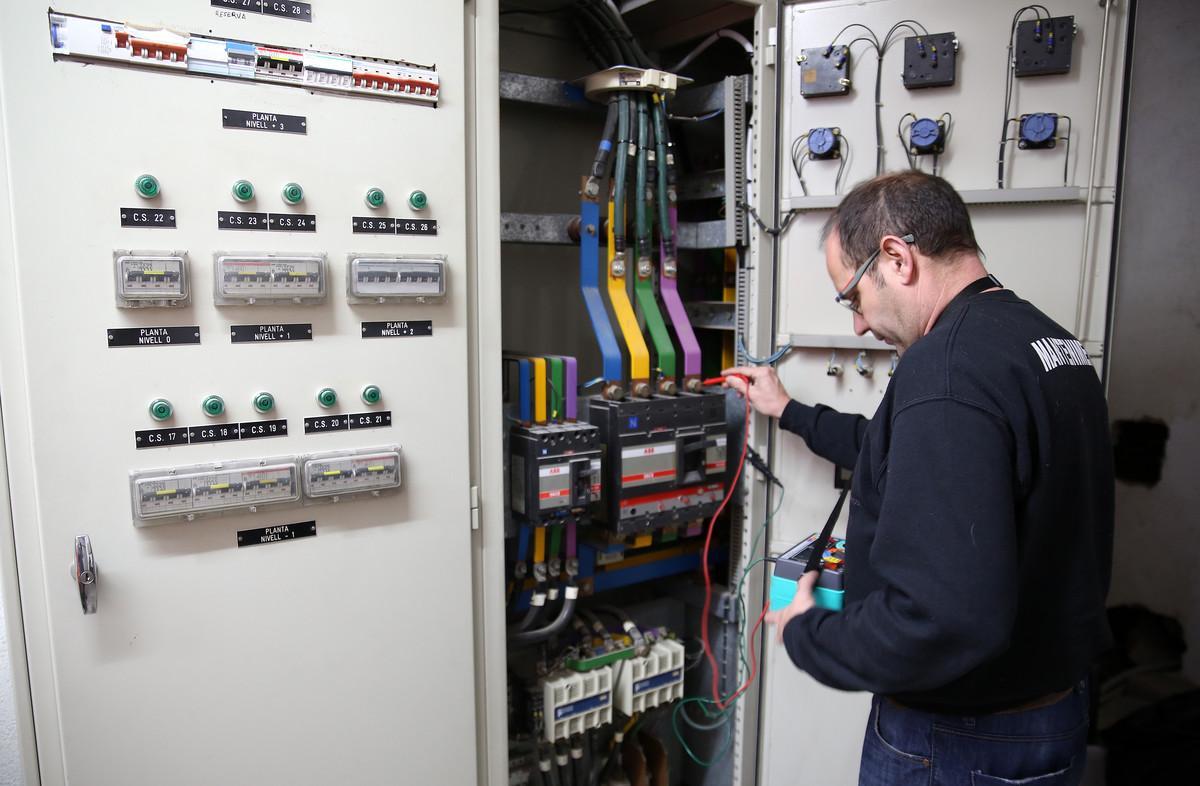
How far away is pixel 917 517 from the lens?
940mm

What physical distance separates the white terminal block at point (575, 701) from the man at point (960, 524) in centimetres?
80

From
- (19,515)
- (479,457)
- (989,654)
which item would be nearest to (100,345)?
(19,515)

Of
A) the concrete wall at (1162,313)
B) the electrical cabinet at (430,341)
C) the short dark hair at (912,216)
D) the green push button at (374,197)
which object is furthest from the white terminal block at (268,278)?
the concrete wall at (1162,313)

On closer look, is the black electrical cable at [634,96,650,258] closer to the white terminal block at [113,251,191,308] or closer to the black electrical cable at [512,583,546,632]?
the black electrical cable at [512,583,546,632]

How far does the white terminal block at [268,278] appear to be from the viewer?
1.25 m

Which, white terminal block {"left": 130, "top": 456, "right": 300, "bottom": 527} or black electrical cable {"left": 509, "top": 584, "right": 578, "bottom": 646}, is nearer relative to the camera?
white terminal block {"left": 130, "top": 456, "right": 300, "bottom": 527}

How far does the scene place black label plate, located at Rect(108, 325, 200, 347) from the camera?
1193 mm

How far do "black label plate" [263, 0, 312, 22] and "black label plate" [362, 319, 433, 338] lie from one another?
51cm

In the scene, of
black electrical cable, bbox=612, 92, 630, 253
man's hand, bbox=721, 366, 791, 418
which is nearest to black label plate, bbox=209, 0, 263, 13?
black electrical cable, bbox=612, 92, 630, 253

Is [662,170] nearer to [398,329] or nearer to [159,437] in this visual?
[398,329]

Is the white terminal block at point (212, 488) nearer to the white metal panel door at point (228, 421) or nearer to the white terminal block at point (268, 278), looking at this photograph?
the white metal panel door at point (228, 421)

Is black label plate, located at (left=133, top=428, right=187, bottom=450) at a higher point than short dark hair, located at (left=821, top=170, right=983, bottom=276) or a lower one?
lower

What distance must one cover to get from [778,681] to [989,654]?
1.17 metres

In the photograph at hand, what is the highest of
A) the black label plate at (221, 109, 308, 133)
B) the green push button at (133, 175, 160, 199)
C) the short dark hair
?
the black label plate at (221, 109, 308, 133)
